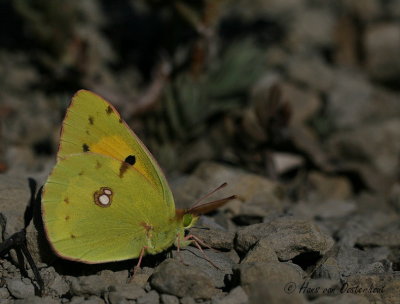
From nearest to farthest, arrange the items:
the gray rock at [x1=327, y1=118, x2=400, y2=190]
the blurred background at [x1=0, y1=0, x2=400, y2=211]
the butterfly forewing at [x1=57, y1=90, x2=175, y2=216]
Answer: the butterfly forewing at [x1=57, y1=90, x2=175, y2=216] → the blurred background at [x1=0, y1=0, x2=400, y2=211] → the gray rock at [x1=327, y1=118, x2=400, y2=190]

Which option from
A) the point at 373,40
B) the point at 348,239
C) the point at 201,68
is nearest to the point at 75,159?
the point at 348,239

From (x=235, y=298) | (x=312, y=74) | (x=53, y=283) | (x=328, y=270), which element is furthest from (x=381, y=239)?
(x=312, y=74)

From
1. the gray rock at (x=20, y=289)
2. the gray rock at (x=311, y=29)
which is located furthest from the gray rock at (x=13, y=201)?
the gray rock at (x=311, y=29)

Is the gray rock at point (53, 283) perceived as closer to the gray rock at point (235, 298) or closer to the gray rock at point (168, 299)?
the gray rock at point (168, 299)

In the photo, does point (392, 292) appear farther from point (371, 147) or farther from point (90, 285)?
point (371, 147)

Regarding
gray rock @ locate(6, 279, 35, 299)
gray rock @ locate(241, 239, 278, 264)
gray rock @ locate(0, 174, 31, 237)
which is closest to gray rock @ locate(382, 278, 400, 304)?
gray rock @ locate(241, 239, 278, 264)

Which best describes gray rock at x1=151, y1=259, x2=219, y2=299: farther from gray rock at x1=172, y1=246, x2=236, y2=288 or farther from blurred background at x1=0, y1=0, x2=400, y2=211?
blurred background at x1=0, y1=0, x2=400, y2=211

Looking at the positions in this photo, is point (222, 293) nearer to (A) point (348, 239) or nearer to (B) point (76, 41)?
(A) point (348, 239)
